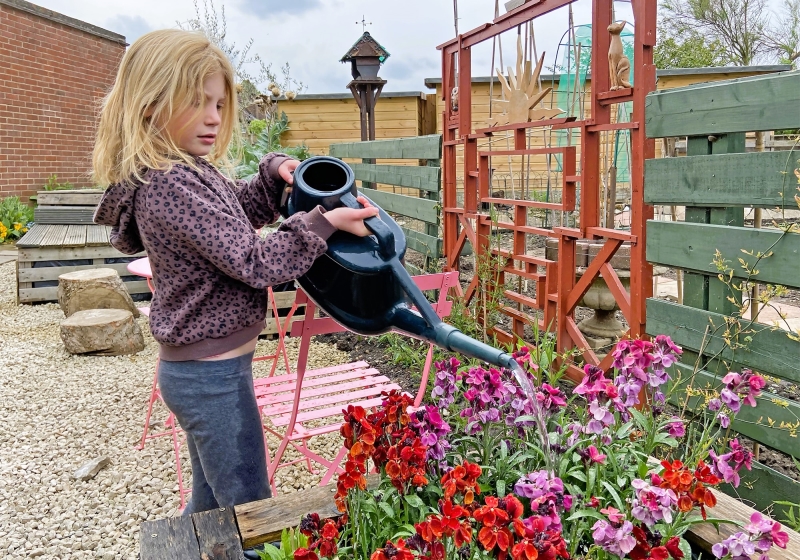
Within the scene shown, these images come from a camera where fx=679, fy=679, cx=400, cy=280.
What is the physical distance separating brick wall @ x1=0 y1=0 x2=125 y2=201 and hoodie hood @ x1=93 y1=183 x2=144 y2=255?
10521mm

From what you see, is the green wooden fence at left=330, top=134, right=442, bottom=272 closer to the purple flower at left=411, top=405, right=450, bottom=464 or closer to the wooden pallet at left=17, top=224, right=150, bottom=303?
the wooden pallet at left=17, top=224, right=150, bottom=303

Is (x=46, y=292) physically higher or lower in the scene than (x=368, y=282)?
lower

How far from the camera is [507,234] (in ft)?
28.9

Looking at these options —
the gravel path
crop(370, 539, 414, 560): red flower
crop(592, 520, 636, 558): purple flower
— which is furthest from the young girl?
the gravel path

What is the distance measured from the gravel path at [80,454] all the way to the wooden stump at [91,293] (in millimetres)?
607

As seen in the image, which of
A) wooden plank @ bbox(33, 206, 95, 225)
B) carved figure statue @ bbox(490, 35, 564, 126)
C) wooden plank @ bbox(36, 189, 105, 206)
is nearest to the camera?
carved figure statue @ bbox(490, 35, 564, 126)

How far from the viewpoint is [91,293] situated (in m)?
5.69

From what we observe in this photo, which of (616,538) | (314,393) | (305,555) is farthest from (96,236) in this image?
(616,538)

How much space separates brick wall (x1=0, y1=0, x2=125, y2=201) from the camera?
35.8ft

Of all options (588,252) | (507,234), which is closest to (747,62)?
(507,234)

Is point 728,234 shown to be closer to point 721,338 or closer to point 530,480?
point 721,338

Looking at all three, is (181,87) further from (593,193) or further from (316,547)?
(593,193)

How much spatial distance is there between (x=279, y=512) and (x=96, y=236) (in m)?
6.11

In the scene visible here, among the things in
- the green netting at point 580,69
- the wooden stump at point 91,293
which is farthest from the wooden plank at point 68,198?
the green netting at point 580,69
